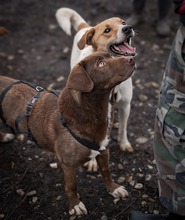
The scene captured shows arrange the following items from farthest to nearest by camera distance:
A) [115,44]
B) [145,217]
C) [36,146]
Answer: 1. [36,146]
2. [115,44]
3. [145,217]

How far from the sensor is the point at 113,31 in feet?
10.6

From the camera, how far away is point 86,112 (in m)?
2.68

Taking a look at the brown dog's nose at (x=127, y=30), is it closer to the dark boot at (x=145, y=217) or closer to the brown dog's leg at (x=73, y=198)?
the brown dog's leg at (x=73, y=198)

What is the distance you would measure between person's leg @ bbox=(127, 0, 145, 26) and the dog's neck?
138 inches

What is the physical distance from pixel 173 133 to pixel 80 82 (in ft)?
2.49

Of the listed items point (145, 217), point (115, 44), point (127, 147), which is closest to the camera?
point (145, 217)

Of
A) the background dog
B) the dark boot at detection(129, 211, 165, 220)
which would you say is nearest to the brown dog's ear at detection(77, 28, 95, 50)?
the background dog

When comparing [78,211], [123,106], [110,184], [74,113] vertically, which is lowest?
[78,211]

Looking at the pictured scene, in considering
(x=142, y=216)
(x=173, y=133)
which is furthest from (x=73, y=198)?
(x=173, y=133)

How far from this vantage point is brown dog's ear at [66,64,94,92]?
7.99ft

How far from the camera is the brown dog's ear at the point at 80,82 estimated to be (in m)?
2.44

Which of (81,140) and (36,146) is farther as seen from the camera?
(36,146)

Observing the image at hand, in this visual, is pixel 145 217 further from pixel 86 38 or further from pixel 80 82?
pixel 86 38

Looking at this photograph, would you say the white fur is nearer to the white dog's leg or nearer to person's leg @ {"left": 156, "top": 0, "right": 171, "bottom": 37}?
the white dog's leg
